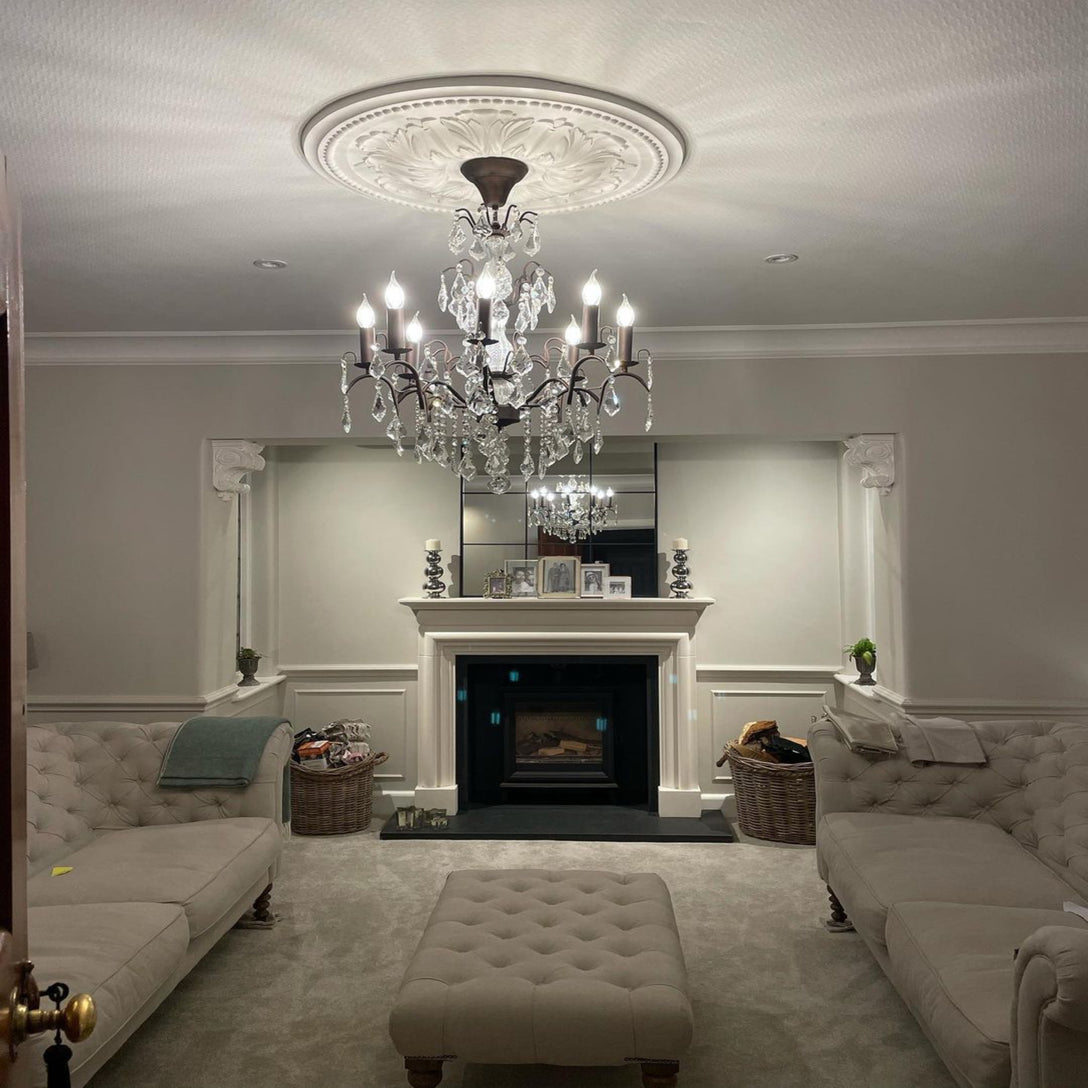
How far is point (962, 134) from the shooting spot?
2463 millimetres

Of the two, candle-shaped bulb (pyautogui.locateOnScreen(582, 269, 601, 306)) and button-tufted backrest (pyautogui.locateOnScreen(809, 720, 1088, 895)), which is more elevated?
candle-shaped bulb (pyautogui.locateOnScreen(582, 269, 601, 306))

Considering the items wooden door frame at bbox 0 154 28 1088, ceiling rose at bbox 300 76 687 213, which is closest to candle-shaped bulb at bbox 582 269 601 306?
ceiling rose at bbox 300 76 687 213

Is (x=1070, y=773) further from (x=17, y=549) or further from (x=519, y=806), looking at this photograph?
(x=17, y=549)

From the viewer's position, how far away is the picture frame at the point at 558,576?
568 centimetres

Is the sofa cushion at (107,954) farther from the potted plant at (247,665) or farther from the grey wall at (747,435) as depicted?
the potted plant at (247,665)

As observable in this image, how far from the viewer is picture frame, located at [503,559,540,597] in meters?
5.72

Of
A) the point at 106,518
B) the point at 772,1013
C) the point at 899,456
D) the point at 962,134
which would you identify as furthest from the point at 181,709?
the point at 962,134

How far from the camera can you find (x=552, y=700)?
19.0 feet

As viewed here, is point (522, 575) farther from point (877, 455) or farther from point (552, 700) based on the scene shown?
point (877, 455)

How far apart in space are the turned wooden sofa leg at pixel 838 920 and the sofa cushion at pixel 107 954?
2364 millimetres

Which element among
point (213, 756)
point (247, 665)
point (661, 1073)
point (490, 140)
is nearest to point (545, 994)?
point (661, 1073)

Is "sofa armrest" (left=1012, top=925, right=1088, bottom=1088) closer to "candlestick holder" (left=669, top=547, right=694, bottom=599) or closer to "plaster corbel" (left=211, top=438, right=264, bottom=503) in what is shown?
"candlestick holder" (left=669, top=547, right=694, bottom=599)

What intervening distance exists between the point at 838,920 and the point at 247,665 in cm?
323

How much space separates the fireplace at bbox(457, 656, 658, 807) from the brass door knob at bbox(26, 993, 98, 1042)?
470 cm
